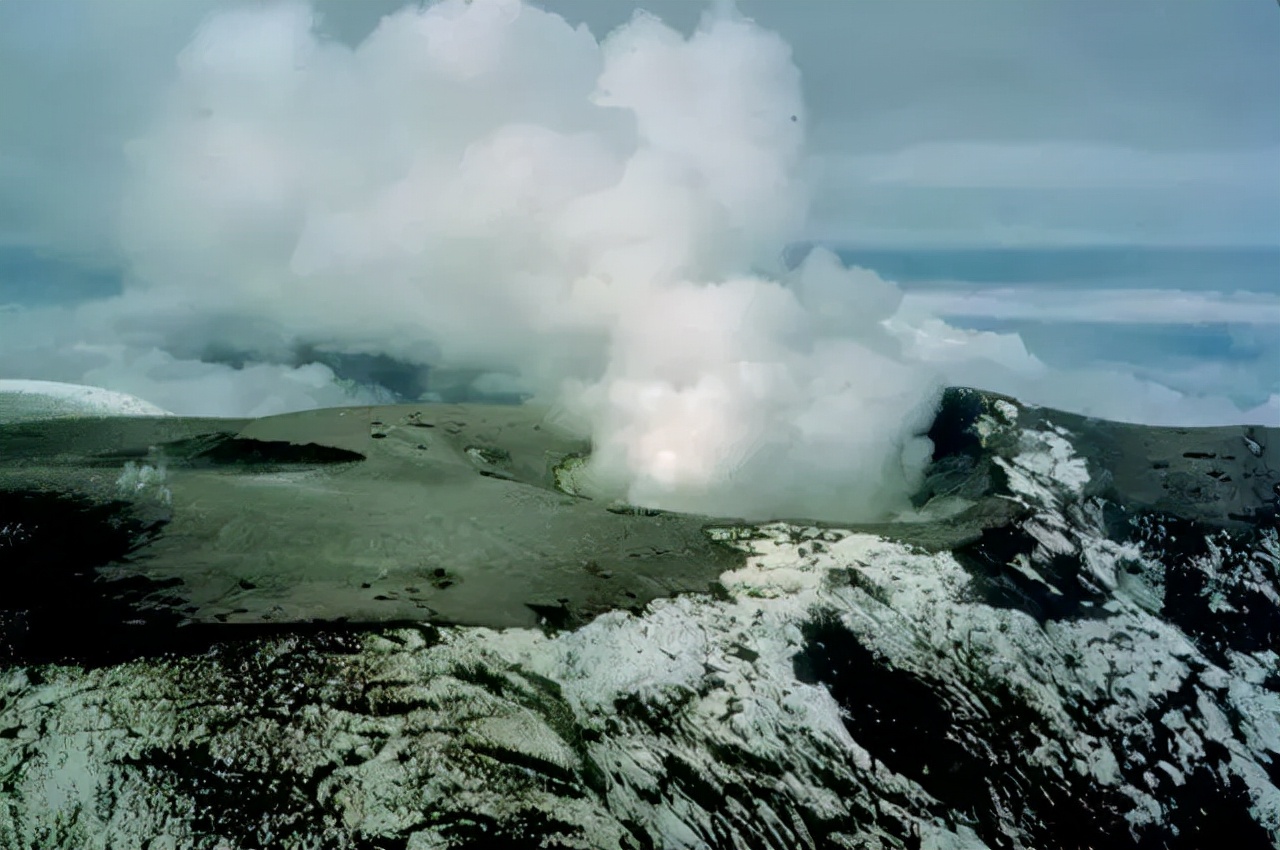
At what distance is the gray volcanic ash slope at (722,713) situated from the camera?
5.94 meters

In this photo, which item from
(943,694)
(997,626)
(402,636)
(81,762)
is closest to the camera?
(81,762)

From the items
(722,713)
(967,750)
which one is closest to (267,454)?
Result: (722,713)

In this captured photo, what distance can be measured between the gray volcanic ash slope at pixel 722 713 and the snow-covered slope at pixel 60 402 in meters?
8.19

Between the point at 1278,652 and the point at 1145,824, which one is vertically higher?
the point at 1278,652

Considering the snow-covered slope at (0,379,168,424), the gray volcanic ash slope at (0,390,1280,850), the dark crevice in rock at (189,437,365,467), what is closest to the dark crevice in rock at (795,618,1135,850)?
the gray volcanic ash slope at (0,390,1280,850)

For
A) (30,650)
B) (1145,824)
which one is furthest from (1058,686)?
(30,650)

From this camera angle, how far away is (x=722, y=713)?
725 centimetres

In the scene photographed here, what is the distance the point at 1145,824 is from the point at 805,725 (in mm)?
3212

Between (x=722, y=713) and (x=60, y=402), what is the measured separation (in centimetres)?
1663

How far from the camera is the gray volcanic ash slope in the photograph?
5938 millimetres

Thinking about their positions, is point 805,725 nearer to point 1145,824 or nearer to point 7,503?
point 1145,824

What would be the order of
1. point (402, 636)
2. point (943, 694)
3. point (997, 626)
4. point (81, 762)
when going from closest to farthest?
point (81, 762) → point (402, 636) → point (943, 694) → point (997, 626)

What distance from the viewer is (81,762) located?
19.5 ft

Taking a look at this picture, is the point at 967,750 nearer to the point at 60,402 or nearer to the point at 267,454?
the point at 267,454
